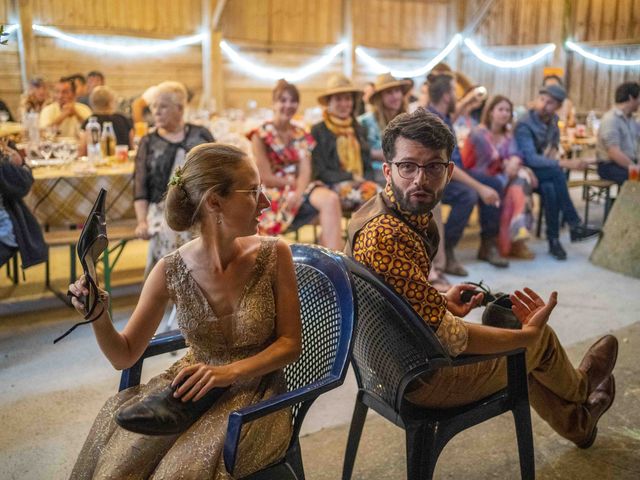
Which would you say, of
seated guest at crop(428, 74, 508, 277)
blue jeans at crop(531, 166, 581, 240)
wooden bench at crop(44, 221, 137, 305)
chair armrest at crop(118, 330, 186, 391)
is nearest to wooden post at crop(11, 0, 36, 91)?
wooden bench at crop(44, 221, 137, 305)

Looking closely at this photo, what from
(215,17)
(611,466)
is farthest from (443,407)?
(215,17)

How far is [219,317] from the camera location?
1.90 meters

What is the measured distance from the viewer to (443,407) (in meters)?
2.20

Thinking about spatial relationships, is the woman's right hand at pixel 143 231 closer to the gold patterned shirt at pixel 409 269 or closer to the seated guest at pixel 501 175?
the gold patterned shirt at pixel 409 269

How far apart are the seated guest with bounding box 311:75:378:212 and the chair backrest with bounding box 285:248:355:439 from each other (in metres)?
3.07

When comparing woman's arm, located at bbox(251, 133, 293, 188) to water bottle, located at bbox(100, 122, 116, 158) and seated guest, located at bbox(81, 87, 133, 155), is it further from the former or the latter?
seated guest, located at bbox(81, 87, 133, 155)

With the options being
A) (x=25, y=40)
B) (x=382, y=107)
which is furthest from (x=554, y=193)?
(x=25, y=40)

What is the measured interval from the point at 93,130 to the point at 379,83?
2116 mm

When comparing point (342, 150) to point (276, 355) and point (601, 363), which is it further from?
point (276, 355)

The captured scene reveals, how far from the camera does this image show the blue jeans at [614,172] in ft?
22.1

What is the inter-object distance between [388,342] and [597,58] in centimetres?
1113

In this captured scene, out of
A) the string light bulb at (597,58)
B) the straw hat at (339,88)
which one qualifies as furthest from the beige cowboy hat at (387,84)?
the string light bulb at (597,58)

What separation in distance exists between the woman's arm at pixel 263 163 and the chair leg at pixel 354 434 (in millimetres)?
2667

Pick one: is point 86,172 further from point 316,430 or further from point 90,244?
point 90,244
